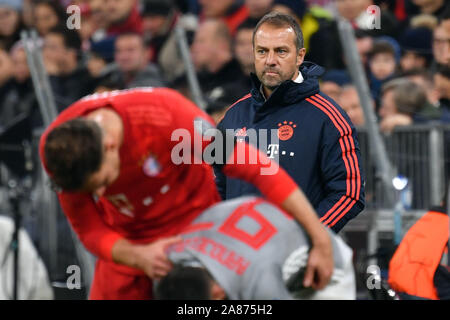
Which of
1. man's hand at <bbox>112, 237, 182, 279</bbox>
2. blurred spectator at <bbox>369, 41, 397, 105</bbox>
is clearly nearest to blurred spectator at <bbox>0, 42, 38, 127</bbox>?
blurred spectator at <bbox>369, 41, 397, 105</bbox>

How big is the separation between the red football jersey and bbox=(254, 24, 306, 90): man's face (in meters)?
1.24

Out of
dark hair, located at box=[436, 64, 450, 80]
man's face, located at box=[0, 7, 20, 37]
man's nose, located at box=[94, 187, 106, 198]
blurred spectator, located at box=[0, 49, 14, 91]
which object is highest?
man's face, located at box=[0, 7, 20, 37]

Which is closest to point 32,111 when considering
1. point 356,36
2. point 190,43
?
point 190,43

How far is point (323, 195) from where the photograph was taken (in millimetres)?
5434

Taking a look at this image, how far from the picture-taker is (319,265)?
3.97 meters

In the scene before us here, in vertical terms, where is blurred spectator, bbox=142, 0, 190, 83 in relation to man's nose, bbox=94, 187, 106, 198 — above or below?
above

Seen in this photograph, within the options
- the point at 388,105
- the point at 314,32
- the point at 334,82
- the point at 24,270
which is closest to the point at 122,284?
the point at 24,270

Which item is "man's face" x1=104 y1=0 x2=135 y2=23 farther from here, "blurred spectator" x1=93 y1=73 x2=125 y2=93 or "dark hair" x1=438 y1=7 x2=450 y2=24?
"dark hair" x1=438 y1=7 x2=450 y2=24

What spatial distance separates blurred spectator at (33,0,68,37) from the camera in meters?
11.0

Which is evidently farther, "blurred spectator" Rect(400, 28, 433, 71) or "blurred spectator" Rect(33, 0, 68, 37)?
"blurred spectator" Rect(33, 0, 68, 37)

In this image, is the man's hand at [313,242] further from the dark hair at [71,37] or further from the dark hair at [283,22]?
the dark hair at [71,37]

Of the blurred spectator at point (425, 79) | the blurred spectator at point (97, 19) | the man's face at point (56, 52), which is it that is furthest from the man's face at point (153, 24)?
the blurred spectator at point (425, 79)

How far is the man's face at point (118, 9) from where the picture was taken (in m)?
10.3

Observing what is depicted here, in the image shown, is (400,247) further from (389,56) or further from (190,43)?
(190,43)
